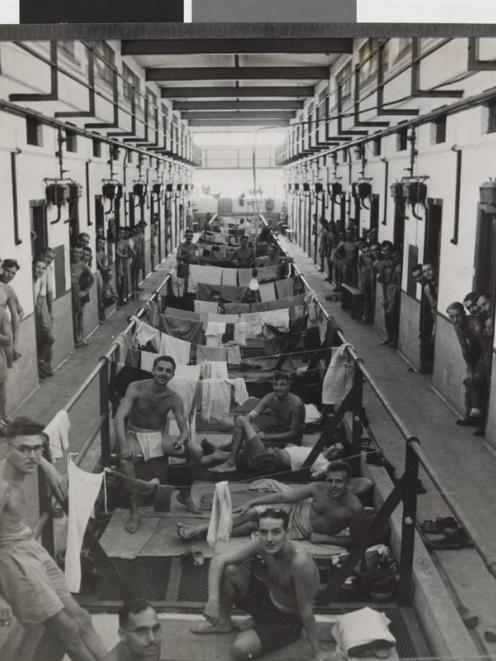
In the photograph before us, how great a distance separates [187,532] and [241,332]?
2.89m

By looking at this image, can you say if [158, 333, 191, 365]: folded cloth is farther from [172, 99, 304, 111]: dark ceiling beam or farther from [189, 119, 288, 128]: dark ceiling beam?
[172, 99, 304, 111]: dark ceiling beam

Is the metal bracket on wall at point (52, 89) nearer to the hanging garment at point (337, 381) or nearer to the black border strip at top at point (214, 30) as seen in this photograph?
the black border strip at top at point (214, 30)

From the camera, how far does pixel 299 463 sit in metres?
3.79

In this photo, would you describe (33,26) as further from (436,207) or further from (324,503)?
(436,207)

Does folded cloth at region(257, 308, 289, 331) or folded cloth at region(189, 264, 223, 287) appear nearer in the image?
folded cloth at region(257, 308, 289, 331)

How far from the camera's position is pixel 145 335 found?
19.0 ft

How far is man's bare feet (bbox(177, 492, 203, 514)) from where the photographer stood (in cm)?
343

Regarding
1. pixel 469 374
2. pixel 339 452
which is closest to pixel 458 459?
pixel 469 374

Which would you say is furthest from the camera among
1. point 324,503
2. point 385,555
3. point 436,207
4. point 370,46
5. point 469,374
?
point 436,207

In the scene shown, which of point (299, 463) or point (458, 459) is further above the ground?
point (299, 463)

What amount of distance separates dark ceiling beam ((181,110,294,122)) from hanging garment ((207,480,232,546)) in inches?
69.9

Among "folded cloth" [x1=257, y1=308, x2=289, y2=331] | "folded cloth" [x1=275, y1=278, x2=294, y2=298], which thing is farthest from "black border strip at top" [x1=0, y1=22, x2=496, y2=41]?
"folded cloth" [x1=275, y1=278, x2=294, y2=298]

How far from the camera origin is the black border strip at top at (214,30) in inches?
118

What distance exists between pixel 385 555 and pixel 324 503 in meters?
0.49
